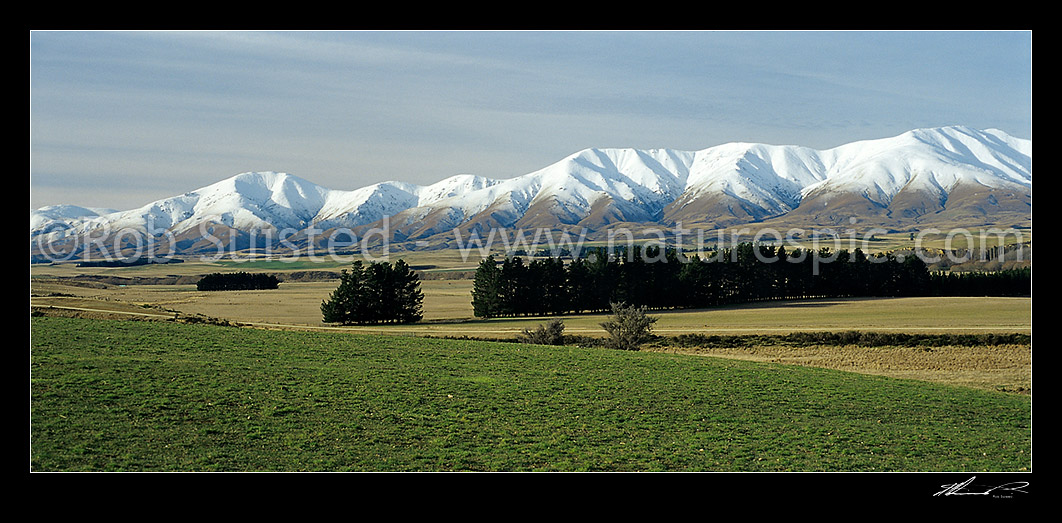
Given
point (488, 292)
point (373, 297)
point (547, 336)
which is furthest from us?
point (488, 292)

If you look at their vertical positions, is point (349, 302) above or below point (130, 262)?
below

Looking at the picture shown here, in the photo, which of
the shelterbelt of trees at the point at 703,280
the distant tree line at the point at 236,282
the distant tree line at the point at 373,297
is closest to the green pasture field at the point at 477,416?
the distant tree line at the point at 373,297

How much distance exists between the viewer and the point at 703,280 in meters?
61.3

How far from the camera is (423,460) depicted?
1060 cm

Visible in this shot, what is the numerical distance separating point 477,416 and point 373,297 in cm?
4031

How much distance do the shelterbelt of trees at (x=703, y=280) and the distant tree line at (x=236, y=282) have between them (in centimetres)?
3306

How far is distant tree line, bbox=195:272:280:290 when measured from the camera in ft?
252

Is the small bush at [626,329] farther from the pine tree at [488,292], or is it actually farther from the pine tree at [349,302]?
the pine tree at [488,292]

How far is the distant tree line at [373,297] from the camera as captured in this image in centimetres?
5147

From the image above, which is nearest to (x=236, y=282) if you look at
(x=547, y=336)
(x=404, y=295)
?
(x=404, y=295)
